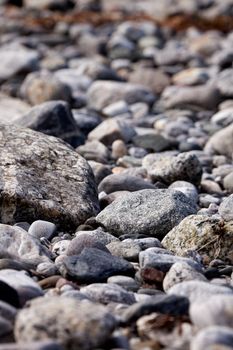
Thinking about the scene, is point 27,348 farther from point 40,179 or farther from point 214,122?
point 214,122

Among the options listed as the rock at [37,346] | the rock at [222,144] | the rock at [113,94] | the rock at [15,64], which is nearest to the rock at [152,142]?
the rock at [222,144]

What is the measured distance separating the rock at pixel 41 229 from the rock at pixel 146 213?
1.02 ft

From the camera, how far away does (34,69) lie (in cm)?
1024

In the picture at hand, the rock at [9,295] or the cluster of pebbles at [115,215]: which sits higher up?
the rock at [9,295]

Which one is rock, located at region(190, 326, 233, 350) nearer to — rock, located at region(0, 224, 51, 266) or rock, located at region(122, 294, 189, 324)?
rock, located at region(122, 294, 189, 324)

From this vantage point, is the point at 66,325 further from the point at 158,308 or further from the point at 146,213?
the point at 146,213

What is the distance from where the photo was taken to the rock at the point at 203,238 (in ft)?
12.6

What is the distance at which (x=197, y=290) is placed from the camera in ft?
10.0

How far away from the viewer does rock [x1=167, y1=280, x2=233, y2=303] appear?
9.89 feet

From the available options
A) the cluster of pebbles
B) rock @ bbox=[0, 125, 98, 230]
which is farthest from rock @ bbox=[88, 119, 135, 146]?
rock @ bbox=[0, 125, 98, 230]

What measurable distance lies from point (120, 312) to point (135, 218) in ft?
4.21

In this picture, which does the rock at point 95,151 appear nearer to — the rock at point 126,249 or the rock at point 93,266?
the rock at point 126,249

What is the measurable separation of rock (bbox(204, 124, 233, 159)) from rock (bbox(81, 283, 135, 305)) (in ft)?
11.5

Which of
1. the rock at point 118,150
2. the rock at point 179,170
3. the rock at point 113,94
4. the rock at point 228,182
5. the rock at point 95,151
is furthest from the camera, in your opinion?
the rock at point 113,94
